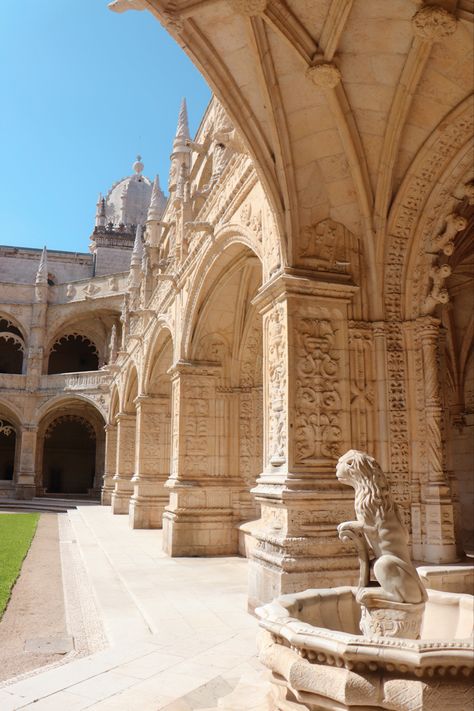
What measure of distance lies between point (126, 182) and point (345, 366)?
147 ft

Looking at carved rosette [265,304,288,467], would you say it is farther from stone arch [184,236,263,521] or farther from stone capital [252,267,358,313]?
stone arch [184,236,263,521]

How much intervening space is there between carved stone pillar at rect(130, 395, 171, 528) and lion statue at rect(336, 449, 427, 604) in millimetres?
13695

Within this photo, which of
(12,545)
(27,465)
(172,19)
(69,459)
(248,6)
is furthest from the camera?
(69,459)

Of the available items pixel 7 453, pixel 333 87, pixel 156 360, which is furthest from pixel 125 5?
pixel 7 453

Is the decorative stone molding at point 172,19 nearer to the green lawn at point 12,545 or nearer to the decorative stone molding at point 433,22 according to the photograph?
the decorative stone molding at point 433,22

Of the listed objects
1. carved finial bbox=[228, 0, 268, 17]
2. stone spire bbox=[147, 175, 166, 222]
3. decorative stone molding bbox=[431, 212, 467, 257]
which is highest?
stone spire bbox=[147, 175, 166, 222]

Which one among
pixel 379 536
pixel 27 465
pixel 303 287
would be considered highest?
pixel 303 287

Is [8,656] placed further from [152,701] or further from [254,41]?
[254,41]

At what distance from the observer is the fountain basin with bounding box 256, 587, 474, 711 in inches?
105

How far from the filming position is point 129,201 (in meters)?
46.9

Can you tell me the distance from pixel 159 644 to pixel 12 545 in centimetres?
916

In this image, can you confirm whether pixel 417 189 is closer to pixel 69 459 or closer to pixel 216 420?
pixel 216 420

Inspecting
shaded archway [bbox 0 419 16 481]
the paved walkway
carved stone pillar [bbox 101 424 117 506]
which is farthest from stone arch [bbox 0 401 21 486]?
the paved walkway

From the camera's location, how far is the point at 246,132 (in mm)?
6727
